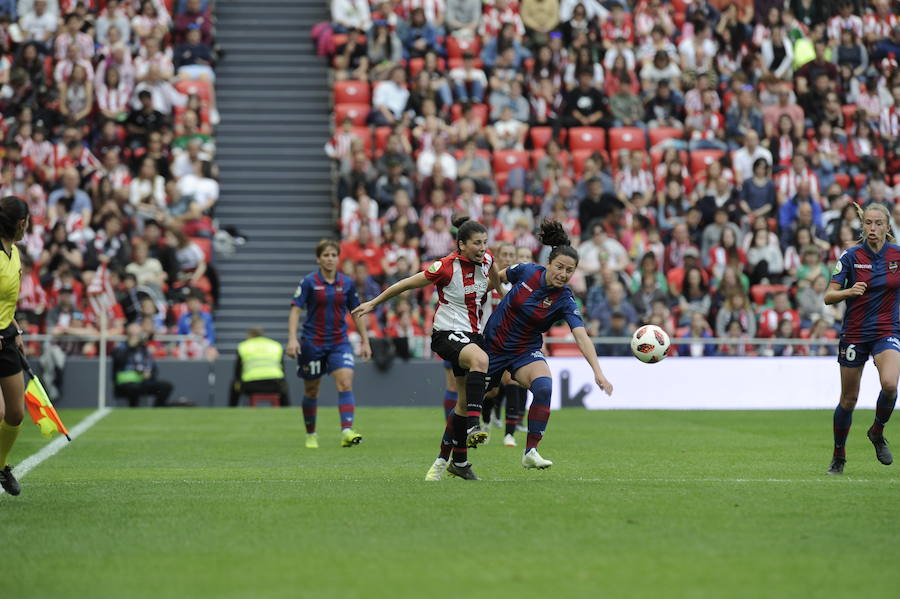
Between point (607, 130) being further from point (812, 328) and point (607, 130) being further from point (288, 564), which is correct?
point (288, 564)

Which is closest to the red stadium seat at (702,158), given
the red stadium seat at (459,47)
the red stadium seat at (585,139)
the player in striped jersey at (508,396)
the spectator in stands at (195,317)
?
the red stadium seat at (585,139)

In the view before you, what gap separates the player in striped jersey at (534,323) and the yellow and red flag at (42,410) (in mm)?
3403

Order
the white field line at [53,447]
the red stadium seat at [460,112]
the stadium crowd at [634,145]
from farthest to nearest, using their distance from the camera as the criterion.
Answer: the red stadium seat at [460,112] < the stadium crowd at [634,145] < the white field line at [53,447]

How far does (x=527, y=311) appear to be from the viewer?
456 inches

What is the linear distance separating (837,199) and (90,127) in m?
13.9

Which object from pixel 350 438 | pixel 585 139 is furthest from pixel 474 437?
pixel 585 139

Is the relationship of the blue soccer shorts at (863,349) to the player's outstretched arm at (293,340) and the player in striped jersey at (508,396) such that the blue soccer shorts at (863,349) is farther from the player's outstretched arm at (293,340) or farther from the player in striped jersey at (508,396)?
the player's outstretched arm at (293,340)

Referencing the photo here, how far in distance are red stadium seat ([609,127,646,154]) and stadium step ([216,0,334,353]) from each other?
554 cm

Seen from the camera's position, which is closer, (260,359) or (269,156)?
(260,359)

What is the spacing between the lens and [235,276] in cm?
2656

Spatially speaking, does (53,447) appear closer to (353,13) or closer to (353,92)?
(353,92)

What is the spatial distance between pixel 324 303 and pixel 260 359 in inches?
252

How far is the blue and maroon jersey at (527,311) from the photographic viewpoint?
37.9 ft

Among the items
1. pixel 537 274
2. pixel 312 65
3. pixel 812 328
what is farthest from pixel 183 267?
pixel 537 274
